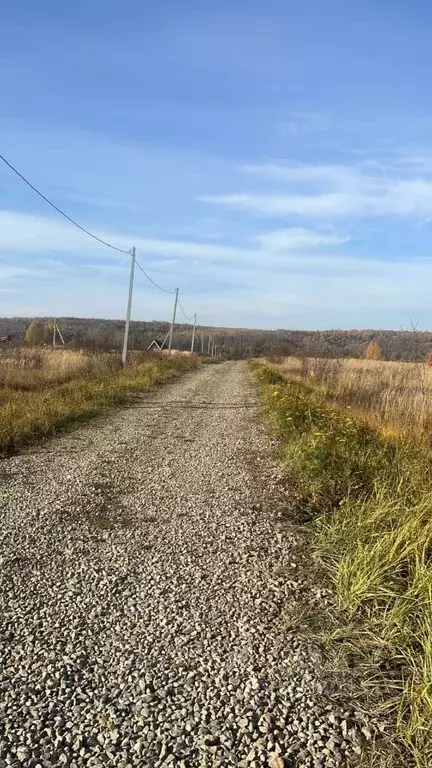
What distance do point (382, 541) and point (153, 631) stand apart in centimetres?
169

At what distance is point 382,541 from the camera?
3891 mm

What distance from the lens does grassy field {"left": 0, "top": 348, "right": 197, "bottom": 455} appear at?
912 cm

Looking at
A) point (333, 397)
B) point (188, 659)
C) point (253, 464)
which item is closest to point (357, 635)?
point (188, 659)

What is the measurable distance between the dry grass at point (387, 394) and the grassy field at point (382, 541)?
0.16ft

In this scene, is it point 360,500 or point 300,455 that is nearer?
point 360,500

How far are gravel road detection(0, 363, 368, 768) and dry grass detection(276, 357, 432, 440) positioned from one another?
2.69m

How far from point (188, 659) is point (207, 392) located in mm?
15088

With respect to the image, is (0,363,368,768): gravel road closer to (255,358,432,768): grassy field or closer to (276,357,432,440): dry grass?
(255,358,432,768): grassy field

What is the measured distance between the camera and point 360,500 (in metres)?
5.15

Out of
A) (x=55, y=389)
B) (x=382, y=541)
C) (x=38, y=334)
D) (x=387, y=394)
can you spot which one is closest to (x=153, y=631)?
(x=382, y=541)

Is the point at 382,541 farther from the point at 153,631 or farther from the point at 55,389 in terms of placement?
the point at 55,389

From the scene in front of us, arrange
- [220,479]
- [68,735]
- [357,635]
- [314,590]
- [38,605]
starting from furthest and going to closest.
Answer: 1. [220,479]
2. [314,590]
3. [38,605]
4. [357,635]
5. [68,735]

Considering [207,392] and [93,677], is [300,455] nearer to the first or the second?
[93,677]

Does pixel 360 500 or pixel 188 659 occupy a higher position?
pixel 360 500
